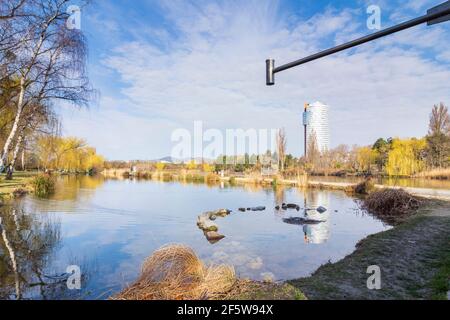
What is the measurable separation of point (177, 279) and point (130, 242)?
15.2ft

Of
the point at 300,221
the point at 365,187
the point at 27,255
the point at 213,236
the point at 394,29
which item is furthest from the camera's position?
the point at 365,187

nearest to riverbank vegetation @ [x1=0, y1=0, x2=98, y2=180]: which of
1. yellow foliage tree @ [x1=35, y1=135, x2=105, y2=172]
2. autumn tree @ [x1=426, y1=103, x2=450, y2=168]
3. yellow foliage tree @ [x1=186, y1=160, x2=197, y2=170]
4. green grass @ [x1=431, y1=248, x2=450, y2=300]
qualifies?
green grass @ [x1=431, y1=248, x2=450, y2=300]

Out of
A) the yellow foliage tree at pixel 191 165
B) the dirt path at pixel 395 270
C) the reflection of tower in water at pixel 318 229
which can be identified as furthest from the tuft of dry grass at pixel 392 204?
the yellow foliage tree at pixel 191 165

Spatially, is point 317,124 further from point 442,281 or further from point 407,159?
point 442,281

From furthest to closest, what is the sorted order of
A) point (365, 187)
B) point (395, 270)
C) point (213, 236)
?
1. point (365, 187)
2. point (213, 236)
3. point (395, 270)

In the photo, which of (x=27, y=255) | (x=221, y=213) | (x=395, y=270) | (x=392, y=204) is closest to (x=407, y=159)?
(x=392, y=204)

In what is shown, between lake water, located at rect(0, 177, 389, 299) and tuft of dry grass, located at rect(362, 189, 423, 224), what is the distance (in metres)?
1.00

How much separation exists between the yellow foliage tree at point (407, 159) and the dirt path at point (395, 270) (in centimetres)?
3876

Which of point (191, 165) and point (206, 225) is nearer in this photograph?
point (206, 225)

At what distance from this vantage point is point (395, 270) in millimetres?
5434

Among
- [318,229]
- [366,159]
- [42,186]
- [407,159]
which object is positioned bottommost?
[318,229]

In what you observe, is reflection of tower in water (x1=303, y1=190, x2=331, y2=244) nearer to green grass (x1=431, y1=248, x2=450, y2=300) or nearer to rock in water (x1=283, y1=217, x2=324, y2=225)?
rock in water (x1=283, y1=217, x2=324, y2=225)

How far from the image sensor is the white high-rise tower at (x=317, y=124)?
52.7 metres

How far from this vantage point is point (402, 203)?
1394 cm
